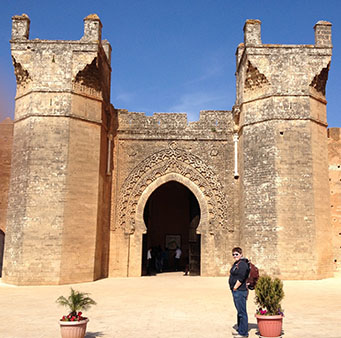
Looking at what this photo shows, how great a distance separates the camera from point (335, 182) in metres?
14.4

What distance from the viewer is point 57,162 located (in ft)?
38.9

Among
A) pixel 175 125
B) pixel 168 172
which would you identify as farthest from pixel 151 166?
pixel 175 125

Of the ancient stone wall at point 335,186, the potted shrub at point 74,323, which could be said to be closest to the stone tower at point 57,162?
the potted shrub at point 74,323

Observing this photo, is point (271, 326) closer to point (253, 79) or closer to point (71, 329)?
point (71, 329)

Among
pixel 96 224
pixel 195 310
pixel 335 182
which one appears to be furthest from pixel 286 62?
pixel 195 310

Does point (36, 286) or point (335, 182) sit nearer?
point (36, 286)

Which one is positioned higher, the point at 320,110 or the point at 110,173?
the point at 320,110

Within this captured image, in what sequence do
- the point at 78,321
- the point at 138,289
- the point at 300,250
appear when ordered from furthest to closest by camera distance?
1. the point at 300,250
2. the point at 138,289
3. the point at 78,321

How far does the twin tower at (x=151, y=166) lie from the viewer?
11625 millimetres

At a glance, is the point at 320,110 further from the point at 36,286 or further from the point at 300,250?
the point at 36,286

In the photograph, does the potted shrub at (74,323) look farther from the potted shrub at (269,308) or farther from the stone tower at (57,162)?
the stone tower at (57,162)

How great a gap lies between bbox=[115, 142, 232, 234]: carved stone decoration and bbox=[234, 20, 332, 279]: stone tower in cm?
108

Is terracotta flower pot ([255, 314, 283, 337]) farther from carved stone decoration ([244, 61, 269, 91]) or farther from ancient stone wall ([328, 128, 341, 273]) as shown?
ancient stone wall ([328, 128, 341, 273])

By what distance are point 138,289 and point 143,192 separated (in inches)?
173
